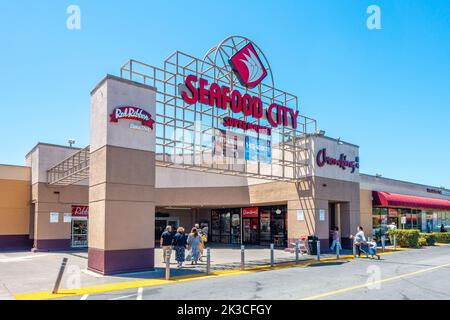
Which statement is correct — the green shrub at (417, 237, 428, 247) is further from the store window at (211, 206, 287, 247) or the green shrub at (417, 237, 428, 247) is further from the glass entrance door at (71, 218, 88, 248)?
the glass entrance door at (71, 218, 88, 248)

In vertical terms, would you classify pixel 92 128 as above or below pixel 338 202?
above

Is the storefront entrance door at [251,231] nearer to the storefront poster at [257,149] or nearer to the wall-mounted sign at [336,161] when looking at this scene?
the wall-mounted sign at [336,161]

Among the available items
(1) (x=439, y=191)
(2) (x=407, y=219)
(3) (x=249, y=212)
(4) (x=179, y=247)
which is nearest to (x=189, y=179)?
(3) (x=249, y=212)

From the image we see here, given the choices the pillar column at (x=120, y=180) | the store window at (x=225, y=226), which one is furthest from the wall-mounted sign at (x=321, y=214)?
the pillar column at (x=120, y=180)

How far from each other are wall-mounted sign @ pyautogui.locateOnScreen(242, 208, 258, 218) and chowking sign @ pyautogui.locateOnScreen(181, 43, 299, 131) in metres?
9.57

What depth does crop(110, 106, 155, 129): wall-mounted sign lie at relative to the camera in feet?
49.4

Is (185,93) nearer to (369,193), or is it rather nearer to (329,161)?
(329,161)

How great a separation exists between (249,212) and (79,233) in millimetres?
12571

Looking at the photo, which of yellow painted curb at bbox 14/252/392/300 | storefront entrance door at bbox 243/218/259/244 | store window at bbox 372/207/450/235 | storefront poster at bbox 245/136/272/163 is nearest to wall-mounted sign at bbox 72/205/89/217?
storefront entrance door at bbox 243/218/259/244

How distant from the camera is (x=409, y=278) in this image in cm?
1342

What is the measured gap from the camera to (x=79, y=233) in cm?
2830

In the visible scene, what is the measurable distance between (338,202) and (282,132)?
281 inches

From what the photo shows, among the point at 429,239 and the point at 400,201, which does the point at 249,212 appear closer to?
the point at 400,201
